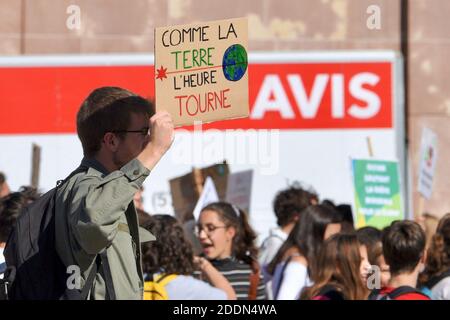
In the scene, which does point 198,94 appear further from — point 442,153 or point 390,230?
point 442,153

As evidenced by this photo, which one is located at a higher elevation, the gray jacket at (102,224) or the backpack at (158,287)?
the gray jacket at (102,224)

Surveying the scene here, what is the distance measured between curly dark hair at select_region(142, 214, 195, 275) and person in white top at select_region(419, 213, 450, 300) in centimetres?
133

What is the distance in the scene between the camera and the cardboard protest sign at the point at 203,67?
344 centimetres

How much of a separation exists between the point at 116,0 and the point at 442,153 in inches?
167

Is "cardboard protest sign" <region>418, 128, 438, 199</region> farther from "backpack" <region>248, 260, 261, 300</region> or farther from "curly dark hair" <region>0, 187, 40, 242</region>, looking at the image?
"curly dark hair" <region>0, 187, 40, 242</region>

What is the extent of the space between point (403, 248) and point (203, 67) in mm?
2240

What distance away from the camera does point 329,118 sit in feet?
37.3

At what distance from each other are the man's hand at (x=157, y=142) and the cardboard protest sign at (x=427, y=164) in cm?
796

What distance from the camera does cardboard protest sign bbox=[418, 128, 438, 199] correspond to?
434 inches

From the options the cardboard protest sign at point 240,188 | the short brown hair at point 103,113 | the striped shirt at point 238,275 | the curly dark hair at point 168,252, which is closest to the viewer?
the short brown hair at point 103,113

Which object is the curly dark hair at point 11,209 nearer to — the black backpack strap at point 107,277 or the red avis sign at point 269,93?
the black backpack strap at point 107,277

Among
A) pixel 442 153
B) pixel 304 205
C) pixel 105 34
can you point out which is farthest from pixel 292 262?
pixel 105 34

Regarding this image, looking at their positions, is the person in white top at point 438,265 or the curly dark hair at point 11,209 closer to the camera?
the curly dark hair at point 11,209

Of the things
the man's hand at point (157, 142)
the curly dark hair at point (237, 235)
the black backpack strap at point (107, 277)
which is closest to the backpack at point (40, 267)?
the black backpack strap at point (107, 277)
